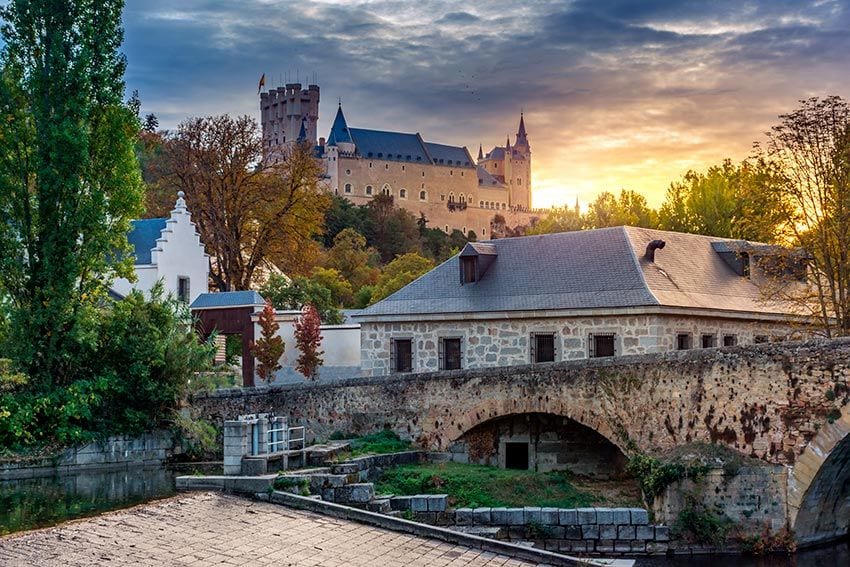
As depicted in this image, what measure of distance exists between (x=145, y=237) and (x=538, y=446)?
21704 mm

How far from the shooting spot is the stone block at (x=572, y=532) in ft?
66.1

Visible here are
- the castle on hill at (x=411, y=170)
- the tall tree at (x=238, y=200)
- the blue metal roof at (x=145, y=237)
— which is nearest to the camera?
the blue metal roof at (x=145, y=237)

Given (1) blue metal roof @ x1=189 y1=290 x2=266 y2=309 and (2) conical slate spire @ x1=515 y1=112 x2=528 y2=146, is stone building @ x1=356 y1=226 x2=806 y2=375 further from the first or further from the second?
(2) conical slate spire @ x1=515 y1=112 x2=528 y2=146

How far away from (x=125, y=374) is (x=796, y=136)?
1854 cm

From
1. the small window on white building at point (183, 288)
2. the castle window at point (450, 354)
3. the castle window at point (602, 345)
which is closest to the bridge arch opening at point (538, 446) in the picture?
the castle window at point (602, 345)

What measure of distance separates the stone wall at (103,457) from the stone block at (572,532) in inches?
484

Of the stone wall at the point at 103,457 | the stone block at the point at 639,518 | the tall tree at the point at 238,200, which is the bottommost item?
the stone block at the point at 639,518

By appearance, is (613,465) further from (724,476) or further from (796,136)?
(796,136)

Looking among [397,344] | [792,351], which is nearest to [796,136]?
[792,351]

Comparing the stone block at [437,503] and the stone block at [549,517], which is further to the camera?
the stone block at [437,503]

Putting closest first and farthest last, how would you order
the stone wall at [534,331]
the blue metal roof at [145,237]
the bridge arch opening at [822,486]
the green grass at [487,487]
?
1. the bridge arch opening at [822,486]
2. the green grass at [487,487]
3. the stone wall at [534,331]
4. the blue metal roof at [145,237]

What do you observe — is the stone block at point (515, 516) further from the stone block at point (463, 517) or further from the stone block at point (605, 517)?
the stone block at point (605, 517)

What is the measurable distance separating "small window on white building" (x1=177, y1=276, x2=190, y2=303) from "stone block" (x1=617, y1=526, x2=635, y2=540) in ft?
81.7

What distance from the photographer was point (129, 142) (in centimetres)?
2884
